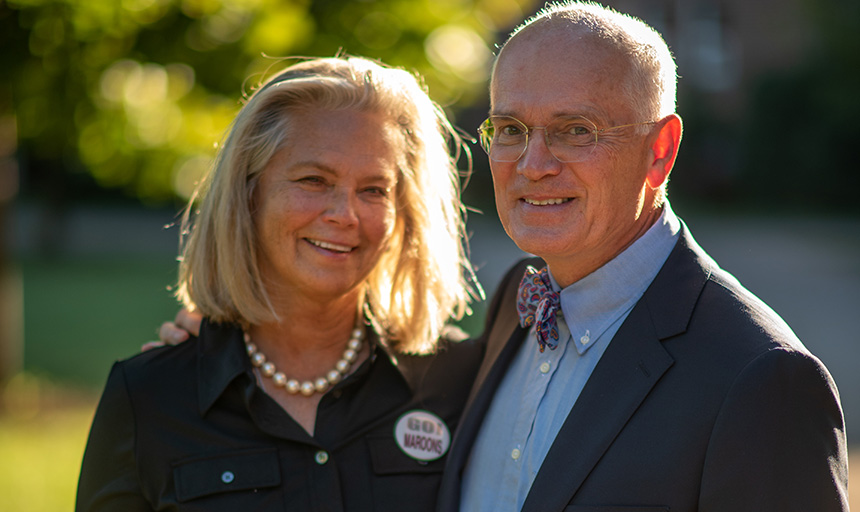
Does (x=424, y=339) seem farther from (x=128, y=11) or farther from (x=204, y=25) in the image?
(x=204, y=25)

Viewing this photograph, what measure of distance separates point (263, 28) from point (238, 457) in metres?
4.09

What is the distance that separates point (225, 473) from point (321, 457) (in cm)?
30

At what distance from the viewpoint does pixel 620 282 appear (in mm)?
2426

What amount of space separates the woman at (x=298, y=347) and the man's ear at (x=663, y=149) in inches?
36.4

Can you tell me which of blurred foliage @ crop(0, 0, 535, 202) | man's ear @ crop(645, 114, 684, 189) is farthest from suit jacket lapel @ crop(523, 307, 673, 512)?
blurred foliage @ crop(0, 0, 535, 202)

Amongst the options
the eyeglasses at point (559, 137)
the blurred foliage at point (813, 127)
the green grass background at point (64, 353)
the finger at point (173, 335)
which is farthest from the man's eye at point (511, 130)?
the blurred foliage at point (813, 127)

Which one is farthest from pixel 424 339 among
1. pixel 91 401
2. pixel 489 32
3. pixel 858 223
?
pixel 858 223

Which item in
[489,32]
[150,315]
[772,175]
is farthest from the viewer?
[772,175]

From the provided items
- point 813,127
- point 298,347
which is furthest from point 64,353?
point 813,127

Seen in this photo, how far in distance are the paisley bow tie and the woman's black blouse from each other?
1.99 ft

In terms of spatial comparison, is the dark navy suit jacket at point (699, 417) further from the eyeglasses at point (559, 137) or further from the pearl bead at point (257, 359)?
the pearl bead at point (257, 359)

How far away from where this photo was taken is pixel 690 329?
2201 mm

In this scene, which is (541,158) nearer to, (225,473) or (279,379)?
(279,379)

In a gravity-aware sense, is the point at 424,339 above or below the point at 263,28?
below
